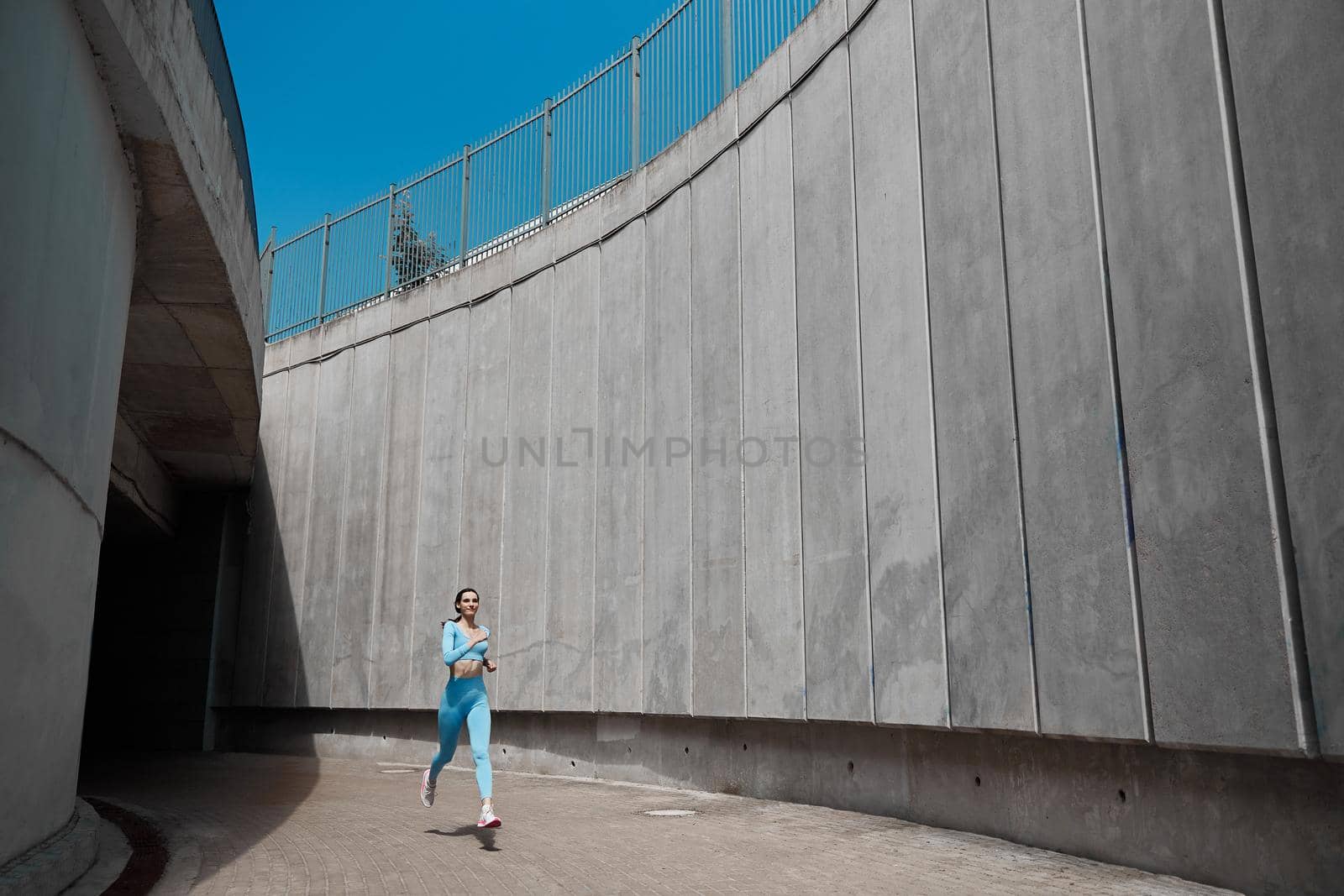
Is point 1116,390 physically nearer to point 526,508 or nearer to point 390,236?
point 526,508

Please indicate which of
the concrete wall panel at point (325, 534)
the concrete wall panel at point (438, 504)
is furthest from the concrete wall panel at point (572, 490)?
the concrete wall panel at point (325, 534)

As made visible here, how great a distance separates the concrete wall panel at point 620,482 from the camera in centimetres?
1246

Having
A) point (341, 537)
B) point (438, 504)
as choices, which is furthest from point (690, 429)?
point (341, 537)

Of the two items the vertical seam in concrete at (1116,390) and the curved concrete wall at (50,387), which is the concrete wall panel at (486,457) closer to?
the curved concrete wall at (50,387)

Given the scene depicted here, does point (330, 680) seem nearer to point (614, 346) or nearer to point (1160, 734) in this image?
point (614, 346)

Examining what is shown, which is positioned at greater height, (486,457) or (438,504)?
(486,457)

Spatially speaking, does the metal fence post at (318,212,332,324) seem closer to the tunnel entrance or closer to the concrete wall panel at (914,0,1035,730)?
the tunnel entrance

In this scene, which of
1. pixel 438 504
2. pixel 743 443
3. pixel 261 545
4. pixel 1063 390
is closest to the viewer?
pixel 1063 390

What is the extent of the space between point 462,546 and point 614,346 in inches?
158

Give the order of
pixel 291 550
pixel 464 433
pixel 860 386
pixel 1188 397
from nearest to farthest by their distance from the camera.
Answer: pixel 1188 397
pixel 860 386
pixel 464 433
pixel 291 550

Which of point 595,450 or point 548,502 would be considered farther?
point 548,502

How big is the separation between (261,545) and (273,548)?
1.44 ft

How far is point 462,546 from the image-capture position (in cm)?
1553

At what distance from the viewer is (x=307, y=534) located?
18859mm
